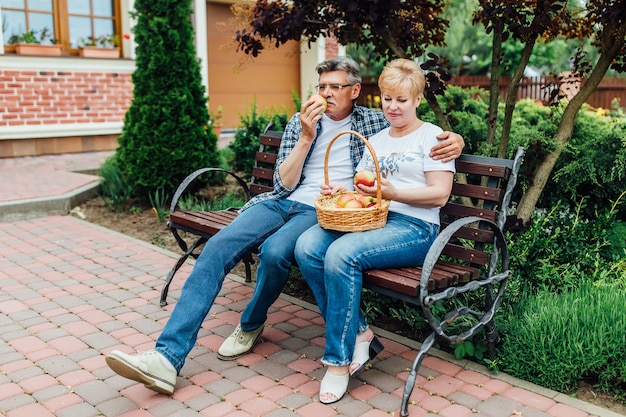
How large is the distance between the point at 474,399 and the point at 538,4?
230cm

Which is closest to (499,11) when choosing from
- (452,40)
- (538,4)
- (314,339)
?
(538,4)

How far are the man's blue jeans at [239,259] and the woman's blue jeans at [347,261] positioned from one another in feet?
0.55

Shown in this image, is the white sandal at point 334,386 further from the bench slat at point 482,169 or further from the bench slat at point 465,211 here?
the bench slat at point 482,169

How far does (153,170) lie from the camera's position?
648cm

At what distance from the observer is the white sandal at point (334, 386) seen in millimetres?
3025

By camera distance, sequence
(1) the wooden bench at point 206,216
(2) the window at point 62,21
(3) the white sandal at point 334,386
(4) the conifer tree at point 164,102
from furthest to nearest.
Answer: (2) the window at point 62,21 → (4) the conifer tree at point 164,102 → (1) the wooden bench at point 206,216 → (3) the white sandal at point 334,386

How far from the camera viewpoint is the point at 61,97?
32.2 feet

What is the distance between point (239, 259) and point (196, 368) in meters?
0.58

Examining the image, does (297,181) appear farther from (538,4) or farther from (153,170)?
(153,170)

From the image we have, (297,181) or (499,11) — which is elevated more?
(499,11)

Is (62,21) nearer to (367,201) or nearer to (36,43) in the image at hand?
(36,43)

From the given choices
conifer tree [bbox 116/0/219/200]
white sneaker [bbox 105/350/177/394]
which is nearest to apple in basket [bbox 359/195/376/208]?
white sneaker [bbox 105/350/177/394]

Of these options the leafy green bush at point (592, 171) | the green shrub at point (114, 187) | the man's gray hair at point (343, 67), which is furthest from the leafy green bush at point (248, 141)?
the man's gray hair at point (343, 67)

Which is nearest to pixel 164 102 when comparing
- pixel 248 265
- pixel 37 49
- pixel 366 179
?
pixel 248 265
